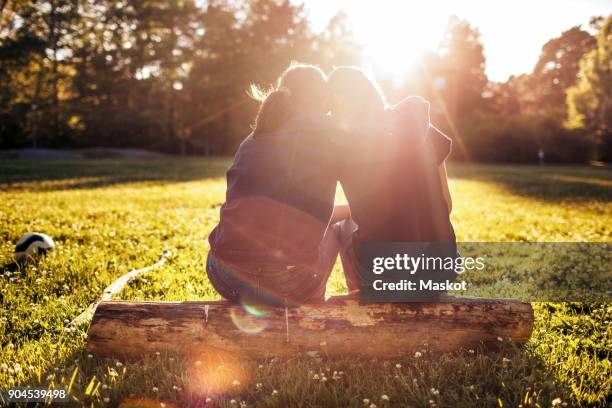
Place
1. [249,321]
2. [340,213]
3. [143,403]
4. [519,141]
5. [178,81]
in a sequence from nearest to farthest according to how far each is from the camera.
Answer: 1. [143,403]
2. [249,321]
3. [340,213]
4. [519,141]
5. [178,81]

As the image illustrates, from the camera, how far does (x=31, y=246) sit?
5.80 m

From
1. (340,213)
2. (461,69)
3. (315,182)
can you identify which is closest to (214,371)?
(315,182)

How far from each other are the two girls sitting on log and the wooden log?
0.20m

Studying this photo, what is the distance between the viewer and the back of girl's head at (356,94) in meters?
3.39

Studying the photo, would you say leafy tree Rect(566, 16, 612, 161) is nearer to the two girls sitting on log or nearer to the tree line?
the tree line

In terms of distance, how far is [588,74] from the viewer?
48.8 meters

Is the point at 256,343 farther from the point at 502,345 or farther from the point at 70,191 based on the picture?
the point at 70,191

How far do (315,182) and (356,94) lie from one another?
795 millimetres

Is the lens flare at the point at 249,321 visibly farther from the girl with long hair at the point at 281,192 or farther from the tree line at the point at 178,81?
the tree line at the point at 178,81

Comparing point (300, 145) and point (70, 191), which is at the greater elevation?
point (300, 145)

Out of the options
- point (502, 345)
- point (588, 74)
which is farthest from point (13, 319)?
point (588, 74)

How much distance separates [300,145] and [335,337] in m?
1.48

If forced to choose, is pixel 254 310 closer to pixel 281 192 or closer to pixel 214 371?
pixel 214 371

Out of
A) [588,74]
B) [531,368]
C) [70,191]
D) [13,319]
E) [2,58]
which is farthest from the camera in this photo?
[588,74]
